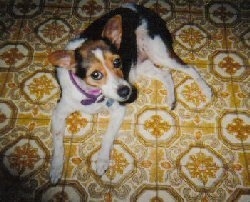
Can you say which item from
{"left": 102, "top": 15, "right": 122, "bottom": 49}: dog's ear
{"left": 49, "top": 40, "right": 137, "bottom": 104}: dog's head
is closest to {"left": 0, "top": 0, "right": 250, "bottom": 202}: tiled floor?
{"left": 49, "top": 40, "right": 137, "bottom": 104}: dog's head

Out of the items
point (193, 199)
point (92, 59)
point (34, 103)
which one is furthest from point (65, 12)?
point (193, 199)

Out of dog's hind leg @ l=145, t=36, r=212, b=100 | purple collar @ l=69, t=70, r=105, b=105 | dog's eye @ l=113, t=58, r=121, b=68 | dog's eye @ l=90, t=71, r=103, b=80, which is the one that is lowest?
purple collar @ l=69, t=70, r=105, b=105

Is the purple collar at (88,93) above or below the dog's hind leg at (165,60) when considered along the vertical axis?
below

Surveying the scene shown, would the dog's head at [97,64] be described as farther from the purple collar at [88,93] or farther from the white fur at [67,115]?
the white fur at [67,115]

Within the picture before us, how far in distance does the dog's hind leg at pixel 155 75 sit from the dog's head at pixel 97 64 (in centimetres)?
69

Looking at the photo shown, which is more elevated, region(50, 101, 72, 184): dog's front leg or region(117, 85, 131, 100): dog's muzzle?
region(117, 85, 131, 100): dog's muzzle

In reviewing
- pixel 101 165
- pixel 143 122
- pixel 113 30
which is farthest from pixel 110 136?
pixel 113 30

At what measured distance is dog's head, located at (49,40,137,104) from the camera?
2256 millimetres

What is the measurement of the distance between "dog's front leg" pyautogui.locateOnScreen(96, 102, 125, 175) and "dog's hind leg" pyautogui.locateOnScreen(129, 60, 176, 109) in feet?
1.36

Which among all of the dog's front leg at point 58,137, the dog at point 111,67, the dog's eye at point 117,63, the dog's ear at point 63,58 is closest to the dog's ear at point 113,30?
the dog at point 111,67

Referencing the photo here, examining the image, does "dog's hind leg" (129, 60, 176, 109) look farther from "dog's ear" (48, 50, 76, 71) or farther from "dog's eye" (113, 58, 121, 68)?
"dog's ear" (48, 50, 76, 71)

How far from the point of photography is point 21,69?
3.21 metres

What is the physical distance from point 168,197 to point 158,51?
1322 mm

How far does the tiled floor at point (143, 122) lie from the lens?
2607 mm
